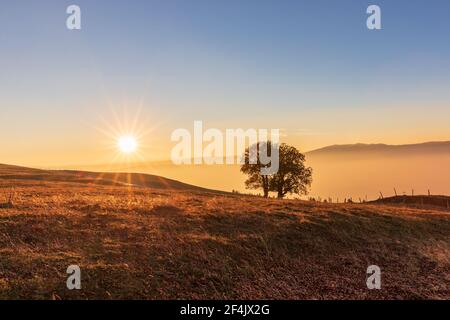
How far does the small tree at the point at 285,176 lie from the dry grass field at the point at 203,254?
34.8m

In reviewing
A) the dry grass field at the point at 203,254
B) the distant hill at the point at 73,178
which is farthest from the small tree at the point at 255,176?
the dry grass field at the point at 203,254

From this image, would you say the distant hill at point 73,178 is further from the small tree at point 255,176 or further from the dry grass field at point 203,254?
the dry grass field at point 203,254

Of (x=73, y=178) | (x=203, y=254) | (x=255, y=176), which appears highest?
(x=255, y=176)

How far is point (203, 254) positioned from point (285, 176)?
155ft

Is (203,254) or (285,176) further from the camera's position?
(285,176)

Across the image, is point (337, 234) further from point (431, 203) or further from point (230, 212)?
point (431, 203)

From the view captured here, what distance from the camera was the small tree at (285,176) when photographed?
60.4m

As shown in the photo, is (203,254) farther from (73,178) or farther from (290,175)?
(73,178)

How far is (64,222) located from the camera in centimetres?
1805

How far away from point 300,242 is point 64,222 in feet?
39.6

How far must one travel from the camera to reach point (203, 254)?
15492mm

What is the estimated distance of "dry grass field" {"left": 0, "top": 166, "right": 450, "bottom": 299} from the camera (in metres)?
12.3

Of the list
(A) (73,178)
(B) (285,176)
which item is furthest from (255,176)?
(A) (73,178)

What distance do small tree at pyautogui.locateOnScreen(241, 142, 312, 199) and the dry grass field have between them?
3485 cm
